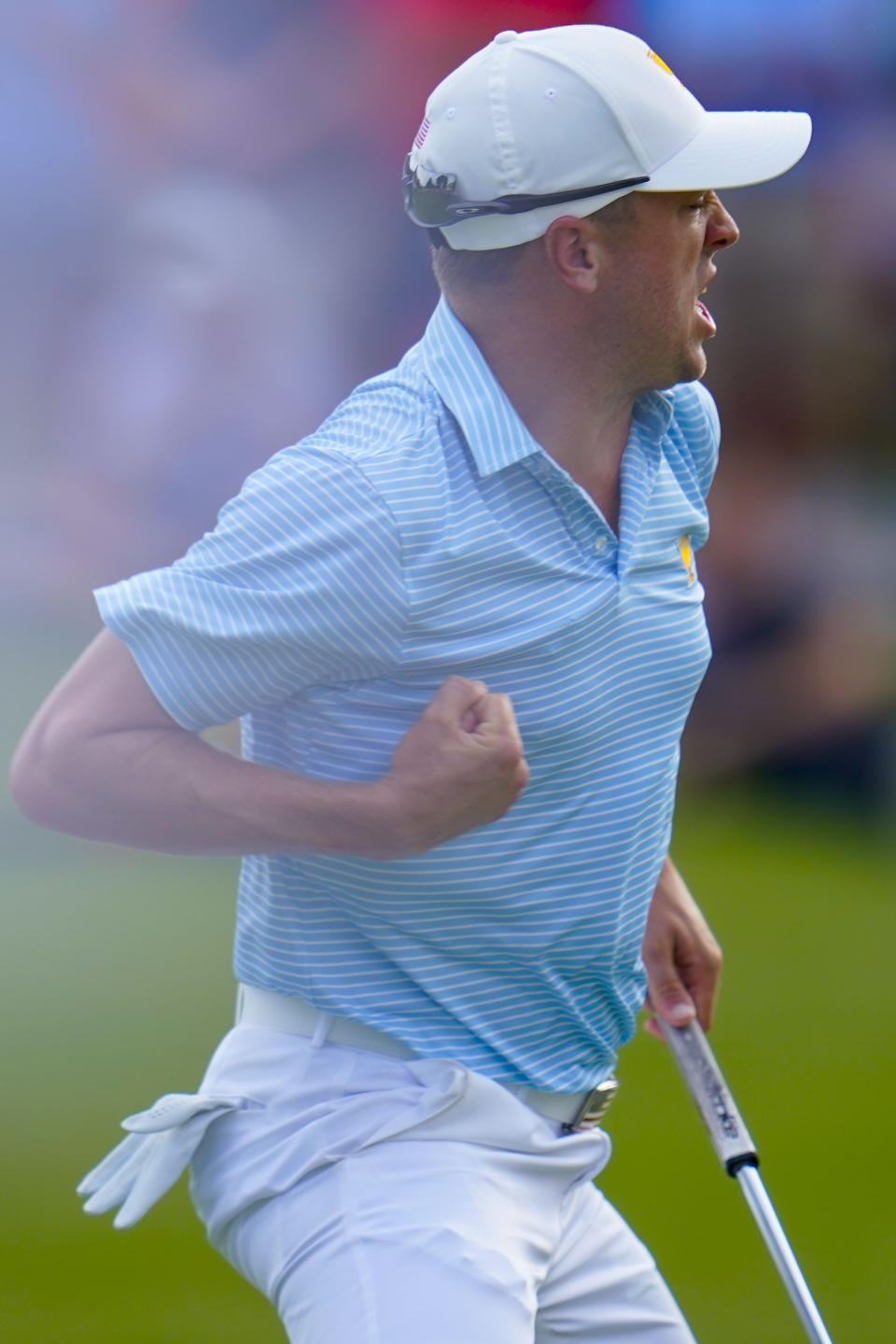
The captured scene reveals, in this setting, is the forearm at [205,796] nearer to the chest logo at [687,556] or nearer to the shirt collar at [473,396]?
Answer: the shirt collar at [473,396]

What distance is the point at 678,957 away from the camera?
1628 mm

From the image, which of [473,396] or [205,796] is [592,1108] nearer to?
[205,796]

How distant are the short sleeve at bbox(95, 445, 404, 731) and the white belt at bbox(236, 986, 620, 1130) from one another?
0.28 metres

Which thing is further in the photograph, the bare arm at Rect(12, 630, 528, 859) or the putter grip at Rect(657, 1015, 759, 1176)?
the putter grip at Rect(657, 1015, 759, 1176)

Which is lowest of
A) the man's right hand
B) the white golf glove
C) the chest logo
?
the white golf glove

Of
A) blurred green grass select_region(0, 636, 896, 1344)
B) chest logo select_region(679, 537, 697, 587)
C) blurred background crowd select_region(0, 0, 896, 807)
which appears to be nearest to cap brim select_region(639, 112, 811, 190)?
chest logo select_region(679, 537, 697, 587)

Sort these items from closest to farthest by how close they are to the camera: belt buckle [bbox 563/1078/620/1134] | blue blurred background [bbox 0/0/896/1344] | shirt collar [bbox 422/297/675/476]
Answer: shirt collar [bbox 422/297/675/476], belt buckle [bbox 563/1078/620/1134], blue blurred background [bbox 0/0/896/1344]

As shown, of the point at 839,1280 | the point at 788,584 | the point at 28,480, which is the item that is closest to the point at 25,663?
the point at 28,480

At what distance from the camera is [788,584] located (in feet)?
16.1

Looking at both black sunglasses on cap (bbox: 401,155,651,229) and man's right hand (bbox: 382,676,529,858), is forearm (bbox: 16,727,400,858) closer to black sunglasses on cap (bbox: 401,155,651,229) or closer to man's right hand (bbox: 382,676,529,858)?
man's right hand (bbox: 382,676,529,858)

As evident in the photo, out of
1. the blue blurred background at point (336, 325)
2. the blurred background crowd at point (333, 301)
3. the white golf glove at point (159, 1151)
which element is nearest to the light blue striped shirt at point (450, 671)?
the white golf glove at point (159, 1151)

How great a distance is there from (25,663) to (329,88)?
6.43 feet

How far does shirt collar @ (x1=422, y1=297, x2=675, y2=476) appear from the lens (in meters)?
1.25

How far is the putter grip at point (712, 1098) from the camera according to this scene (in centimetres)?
147
